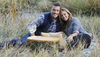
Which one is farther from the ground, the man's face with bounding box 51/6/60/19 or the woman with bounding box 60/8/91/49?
the man's face with bounding box 51/6/60/19

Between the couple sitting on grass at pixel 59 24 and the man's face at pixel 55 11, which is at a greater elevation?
the man's face at pixel 55 11

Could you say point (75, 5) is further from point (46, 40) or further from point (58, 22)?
point (46, 40)

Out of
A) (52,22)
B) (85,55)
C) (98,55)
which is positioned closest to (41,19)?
(52,22)

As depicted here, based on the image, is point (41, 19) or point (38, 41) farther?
point (41, 19)

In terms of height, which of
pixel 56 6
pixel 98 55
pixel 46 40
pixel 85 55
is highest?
pixel 56 6

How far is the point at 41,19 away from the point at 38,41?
Result: 0.64 meters

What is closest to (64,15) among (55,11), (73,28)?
(55,11)

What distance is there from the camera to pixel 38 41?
246 centimetres

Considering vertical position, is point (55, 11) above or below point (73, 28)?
above

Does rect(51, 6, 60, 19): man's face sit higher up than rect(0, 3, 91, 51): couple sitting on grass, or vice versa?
rect(51, 6, 60, 19): man's face

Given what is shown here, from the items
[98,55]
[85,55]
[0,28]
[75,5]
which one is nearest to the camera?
[98,55]

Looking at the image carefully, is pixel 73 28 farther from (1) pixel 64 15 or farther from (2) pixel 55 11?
(2) pixel 55 11

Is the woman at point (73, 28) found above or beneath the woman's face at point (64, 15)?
beneath

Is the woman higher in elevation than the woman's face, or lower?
lower
